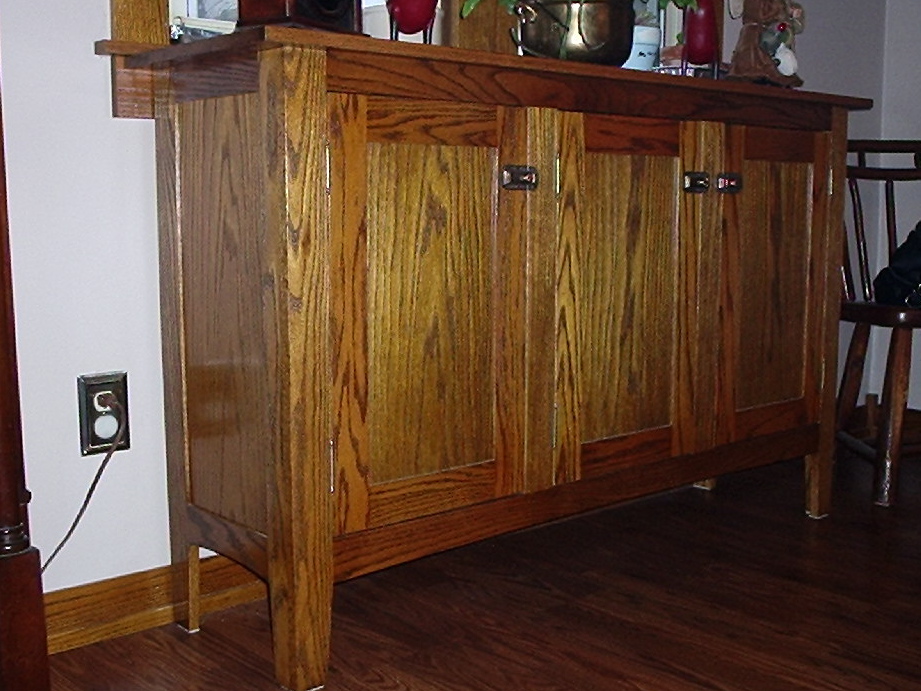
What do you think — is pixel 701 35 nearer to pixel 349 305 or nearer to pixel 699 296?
pixel 699 296

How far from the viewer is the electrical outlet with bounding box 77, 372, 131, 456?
5.76ft

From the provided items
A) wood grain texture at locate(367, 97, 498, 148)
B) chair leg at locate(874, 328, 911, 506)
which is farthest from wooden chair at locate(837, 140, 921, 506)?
wood grain texture at locate(367, 97, 498, 148)

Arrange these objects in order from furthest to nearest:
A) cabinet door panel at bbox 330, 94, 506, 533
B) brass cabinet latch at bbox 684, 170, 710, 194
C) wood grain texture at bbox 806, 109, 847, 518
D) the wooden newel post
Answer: wood grain texture at bbox 806, 109, 847, 518 < brass cabinet latch at bbox 684, 170, 710, 194 < cabinet door panel at bbox 330, 94, 506, 533 < the wooden newel post

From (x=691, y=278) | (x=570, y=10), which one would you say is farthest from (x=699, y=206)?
(x=570, y=10)

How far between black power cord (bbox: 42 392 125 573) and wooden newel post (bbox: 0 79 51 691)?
0.26 metres

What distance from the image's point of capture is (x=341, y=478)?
1589mm

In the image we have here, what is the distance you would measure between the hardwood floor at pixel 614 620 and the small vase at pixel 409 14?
0.94 metres

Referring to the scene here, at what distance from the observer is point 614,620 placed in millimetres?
1868

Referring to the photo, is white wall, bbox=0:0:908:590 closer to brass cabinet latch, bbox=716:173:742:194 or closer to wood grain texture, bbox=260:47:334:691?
wood grain texture, bbox=260:47:334:691

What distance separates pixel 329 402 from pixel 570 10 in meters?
0.83

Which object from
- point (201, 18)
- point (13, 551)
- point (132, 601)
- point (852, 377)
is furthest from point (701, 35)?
point (13, 551)

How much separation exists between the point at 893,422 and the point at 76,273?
175 cm

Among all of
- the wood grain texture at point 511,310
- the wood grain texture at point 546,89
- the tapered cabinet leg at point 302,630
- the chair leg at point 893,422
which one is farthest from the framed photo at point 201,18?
the chair leg at point 893,422

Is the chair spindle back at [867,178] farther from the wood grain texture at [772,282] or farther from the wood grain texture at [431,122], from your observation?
the wood grain texture at [431,122]
